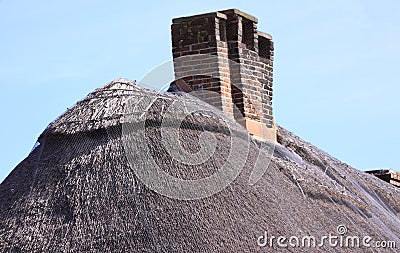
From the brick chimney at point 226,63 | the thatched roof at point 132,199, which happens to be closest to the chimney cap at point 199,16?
the brick chimney at point 226,63

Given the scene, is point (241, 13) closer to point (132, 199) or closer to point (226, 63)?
point (226, 63)

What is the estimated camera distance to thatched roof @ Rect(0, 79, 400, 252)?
643 centimetres

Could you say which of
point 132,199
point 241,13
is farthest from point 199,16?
point 132,199

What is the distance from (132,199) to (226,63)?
2717mm

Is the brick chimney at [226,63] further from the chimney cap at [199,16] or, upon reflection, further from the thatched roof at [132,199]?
the thatched roof at [132,199]

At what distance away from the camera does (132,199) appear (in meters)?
6.62

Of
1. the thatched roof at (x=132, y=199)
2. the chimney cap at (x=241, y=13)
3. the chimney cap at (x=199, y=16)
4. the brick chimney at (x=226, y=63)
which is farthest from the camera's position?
the chimney cap at (x=241, y=13)

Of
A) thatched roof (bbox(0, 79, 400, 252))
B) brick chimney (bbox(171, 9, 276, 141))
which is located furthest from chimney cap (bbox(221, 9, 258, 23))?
thatched roof (bbox(0, 79, 400, 252))

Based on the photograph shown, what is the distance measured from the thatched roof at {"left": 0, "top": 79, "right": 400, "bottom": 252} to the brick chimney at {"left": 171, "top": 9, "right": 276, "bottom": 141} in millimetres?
961

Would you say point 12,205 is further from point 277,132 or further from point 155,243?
point 277,132

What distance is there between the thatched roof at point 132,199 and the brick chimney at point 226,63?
0.96m

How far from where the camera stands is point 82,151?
7.09m

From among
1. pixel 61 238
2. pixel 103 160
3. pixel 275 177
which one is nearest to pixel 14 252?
pixel 61 238

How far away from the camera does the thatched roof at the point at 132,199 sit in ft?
21.1
